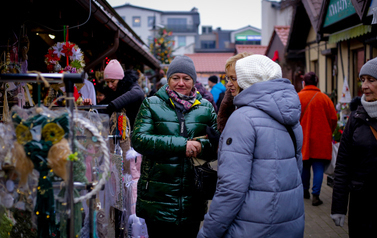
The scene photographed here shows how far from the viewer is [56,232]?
1.77 meters

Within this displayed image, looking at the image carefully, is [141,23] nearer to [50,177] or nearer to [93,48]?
[93,48]

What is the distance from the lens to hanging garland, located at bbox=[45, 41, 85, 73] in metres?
4.22

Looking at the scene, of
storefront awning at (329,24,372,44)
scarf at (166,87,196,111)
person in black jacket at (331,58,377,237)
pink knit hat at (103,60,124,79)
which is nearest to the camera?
person in black jacket at (331,58,377,237)

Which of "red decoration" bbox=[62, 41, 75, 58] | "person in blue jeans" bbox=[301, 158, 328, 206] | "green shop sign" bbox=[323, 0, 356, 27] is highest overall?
"green shop sign" bbox=[323, 0, 356, 27]

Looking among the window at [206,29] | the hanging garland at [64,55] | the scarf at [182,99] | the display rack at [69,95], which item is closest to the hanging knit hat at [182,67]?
the scarf at [182,99]

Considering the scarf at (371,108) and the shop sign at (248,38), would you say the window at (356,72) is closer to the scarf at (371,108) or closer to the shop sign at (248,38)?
the scarf at (371,108)

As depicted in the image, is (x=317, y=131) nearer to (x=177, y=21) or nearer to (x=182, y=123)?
(x=182, y=123)

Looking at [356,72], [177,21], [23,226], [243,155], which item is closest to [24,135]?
[23,226]

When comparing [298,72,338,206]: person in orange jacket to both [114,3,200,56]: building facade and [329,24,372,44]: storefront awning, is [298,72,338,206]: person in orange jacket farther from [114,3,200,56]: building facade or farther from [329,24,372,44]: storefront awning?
[114,3,200,56]: building facade

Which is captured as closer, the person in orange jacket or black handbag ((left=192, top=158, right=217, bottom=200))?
black handbag ((left=192, top=158, right=217, bottom=200))

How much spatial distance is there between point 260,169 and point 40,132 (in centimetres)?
119

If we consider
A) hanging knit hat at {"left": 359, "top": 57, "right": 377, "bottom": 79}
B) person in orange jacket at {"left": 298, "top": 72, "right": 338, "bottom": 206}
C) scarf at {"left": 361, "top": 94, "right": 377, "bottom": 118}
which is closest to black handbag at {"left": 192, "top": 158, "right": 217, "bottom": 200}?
scarf at {"left": 361, "top": 94, "right": 377, "bottom": 118}

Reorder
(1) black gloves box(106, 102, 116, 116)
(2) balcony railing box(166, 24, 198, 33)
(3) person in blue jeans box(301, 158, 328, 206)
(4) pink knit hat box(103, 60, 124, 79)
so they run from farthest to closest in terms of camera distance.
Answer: (2) balcony railing box(166, 24, 198, 33) → (3) person in blue jeans box(301, 158, 328, 206) → (4) pink knit hat box(103, 60, 124, 79) → (1) black gloves box(106, 102, 116, 116)

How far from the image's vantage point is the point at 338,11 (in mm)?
7316
